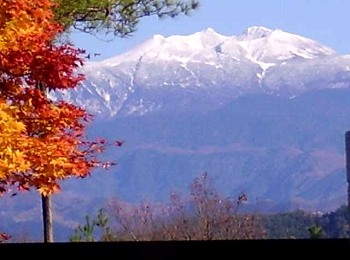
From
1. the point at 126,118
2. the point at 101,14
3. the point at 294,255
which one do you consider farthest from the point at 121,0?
the point at 126,118

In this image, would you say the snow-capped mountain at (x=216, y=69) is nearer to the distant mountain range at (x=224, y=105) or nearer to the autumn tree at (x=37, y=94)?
Answer: the distant mountain range at (x=224, y=105)

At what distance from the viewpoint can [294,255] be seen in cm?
250

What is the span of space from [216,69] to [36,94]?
1800cm

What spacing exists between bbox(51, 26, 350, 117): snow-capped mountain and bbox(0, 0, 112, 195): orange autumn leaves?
14.9 meters

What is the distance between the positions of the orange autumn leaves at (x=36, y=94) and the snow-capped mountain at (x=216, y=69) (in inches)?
588

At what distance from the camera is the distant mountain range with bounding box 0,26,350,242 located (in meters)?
18.5

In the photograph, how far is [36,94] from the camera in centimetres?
580

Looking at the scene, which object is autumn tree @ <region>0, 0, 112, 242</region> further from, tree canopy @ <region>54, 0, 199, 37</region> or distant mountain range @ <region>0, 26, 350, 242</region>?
distant mountain range @ <region>0, 26, 350, 242</region>

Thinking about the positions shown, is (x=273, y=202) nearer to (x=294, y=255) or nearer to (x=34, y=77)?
(x=34, y=77)

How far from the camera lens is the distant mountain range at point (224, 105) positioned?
1845cm

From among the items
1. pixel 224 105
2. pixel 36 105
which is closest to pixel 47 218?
pixel 36 105

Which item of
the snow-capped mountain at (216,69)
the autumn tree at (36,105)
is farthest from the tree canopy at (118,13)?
the snow-capped mountain at (216,69)

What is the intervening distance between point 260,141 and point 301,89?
3.36 m

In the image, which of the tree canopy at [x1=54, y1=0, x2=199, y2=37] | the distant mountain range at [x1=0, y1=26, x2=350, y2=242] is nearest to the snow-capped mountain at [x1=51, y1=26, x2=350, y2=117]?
the distant mountain range at [x1=0, y1=26, x2=350, y2=242]
